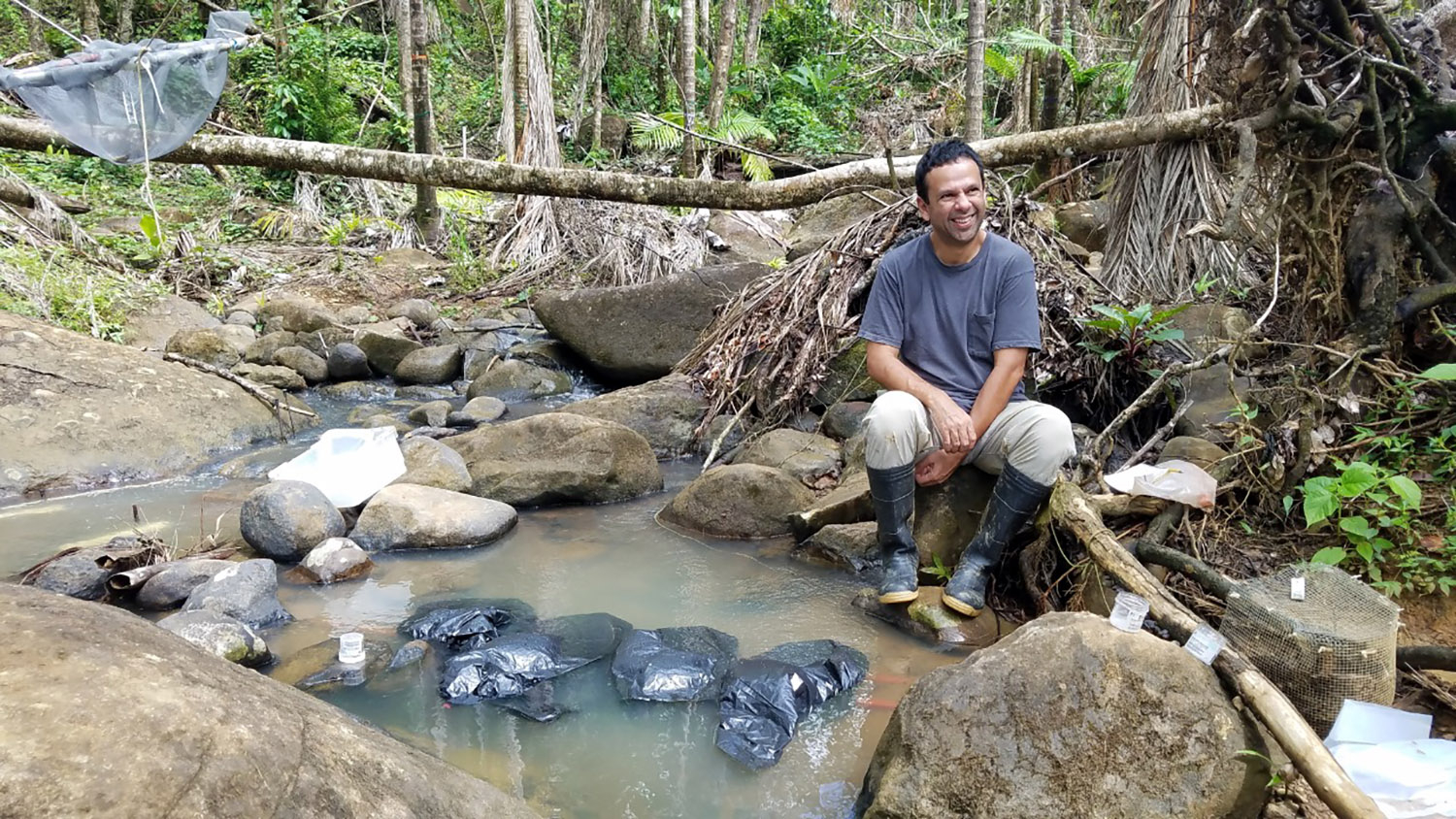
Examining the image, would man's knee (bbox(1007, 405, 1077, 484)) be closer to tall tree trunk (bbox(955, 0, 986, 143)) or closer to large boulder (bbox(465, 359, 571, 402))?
large boulder (bbox(465, 359, 571, 402))

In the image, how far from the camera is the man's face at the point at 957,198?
3166 millimetres

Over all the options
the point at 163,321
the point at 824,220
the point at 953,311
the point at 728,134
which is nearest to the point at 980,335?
the point at 953,311

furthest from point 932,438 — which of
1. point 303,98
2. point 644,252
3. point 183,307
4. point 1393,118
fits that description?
point 303,98

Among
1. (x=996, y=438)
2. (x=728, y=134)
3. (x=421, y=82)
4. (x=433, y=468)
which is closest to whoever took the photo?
(x=996, y=438)

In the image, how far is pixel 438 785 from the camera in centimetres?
190

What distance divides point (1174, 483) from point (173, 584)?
3.58 m

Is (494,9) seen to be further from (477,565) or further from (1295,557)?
(1295,557)

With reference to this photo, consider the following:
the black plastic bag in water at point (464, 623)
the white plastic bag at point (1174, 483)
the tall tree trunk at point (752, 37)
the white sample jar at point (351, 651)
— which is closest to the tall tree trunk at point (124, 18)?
the tall tree trunk at point (752, 37)

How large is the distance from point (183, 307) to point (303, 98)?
5.65 meters

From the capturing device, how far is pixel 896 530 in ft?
10.8

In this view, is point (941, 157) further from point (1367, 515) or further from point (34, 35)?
point (34, 35)

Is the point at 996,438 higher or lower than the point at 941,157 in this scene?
lower

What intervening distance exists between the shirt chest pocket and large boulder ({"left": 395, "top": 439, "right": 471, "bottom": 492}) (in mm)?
2586

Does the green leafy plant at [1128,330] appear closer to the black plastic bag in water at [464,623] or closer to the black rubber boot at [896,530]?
the black rubber boot at [896,530]
